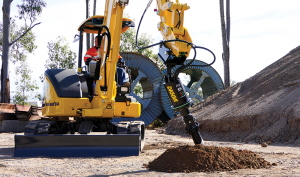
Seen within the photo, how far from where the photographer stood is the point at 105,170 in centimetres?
402

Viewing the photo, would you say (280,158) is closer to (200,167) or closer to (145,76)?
(200,167)

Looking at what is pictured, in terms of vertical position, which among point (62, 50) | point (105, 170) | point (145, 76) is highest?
point (62, 50)

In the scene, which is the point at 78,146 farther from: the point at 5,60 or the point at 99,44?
the point at 5,60

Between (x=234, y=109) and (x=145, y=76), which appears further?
(x=145, y=76)

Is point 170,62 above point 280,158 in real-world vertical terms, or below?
above

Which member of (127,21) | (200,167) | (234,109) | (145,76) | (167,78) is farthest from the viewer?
(145,76)

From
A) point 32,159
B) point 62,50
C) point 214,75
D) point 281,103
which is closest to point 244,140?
point 281,103

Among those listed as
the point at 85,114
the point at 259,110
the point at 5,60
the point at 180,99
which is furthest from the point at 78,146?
the point at 5,60

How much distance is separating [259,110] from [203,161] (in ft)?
18.0

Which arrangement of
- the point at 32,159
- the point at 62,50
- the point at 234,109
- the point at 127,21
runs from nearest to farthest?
the point at 32,159 < the point at 127,21 < the point at 234,109 < the point at 62,50

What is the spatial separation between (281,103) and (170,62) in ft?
17.3

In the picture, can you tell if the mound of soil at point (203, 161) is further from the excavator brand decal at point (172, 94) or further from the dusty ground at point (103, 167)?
the excavator brand decal at point (172, 94)

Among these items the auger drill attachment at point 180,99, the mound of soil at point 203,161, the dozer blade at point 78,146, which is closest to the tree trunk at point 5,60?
the dozer blade at point 78,146

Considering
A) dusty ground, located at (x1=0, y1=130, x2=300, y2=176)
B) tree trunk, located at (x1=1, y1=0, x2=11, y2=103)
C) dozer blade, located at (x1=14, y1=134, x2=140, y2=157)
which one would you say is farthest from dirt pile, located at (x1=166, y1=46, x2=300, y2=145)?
tree trunk, located at (x1=1, y1=0, x2=11, y2=103)
